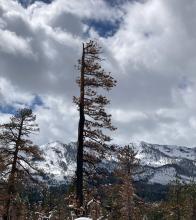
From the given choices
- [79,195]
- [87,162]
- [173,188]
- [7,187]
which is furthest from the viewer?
[173,188]

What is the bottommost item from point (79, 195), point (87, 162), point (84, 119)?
point (79, 195)

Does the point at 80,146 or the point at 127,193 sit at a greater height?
the point at 127,193

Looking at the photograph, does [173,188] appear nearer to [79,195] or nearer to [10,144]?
[10,144]

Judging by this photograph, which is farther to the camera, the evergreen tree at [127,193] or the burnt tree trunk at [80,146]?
the evergreen tree at [127,193]

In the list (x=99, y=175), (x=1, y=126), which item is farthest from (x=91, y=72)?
(x=1, y=126)

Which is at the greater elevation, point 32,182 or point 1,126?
point 1,126

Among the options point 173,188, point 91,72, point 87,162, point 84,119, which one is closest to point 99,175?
point 87,162

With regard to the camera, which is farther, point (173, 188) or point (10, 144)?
point (173, 188)

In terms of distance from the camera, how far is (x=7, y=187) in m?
32.9

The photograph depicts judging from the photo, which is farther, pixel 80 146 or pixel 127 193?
pixel 127 193

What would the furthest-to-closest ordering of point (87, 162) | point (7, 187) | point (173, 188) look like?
point (173, 188), point (7, 187), point (87, 162)

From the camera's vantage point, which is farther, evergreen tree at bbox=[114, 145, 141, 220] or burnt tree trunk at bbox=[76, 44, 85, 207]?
evergreen tree at bbox=[114, 145, 141, 220]

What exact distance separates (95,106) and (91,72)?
224 centimetres

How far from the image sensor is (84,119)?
1058 inches
